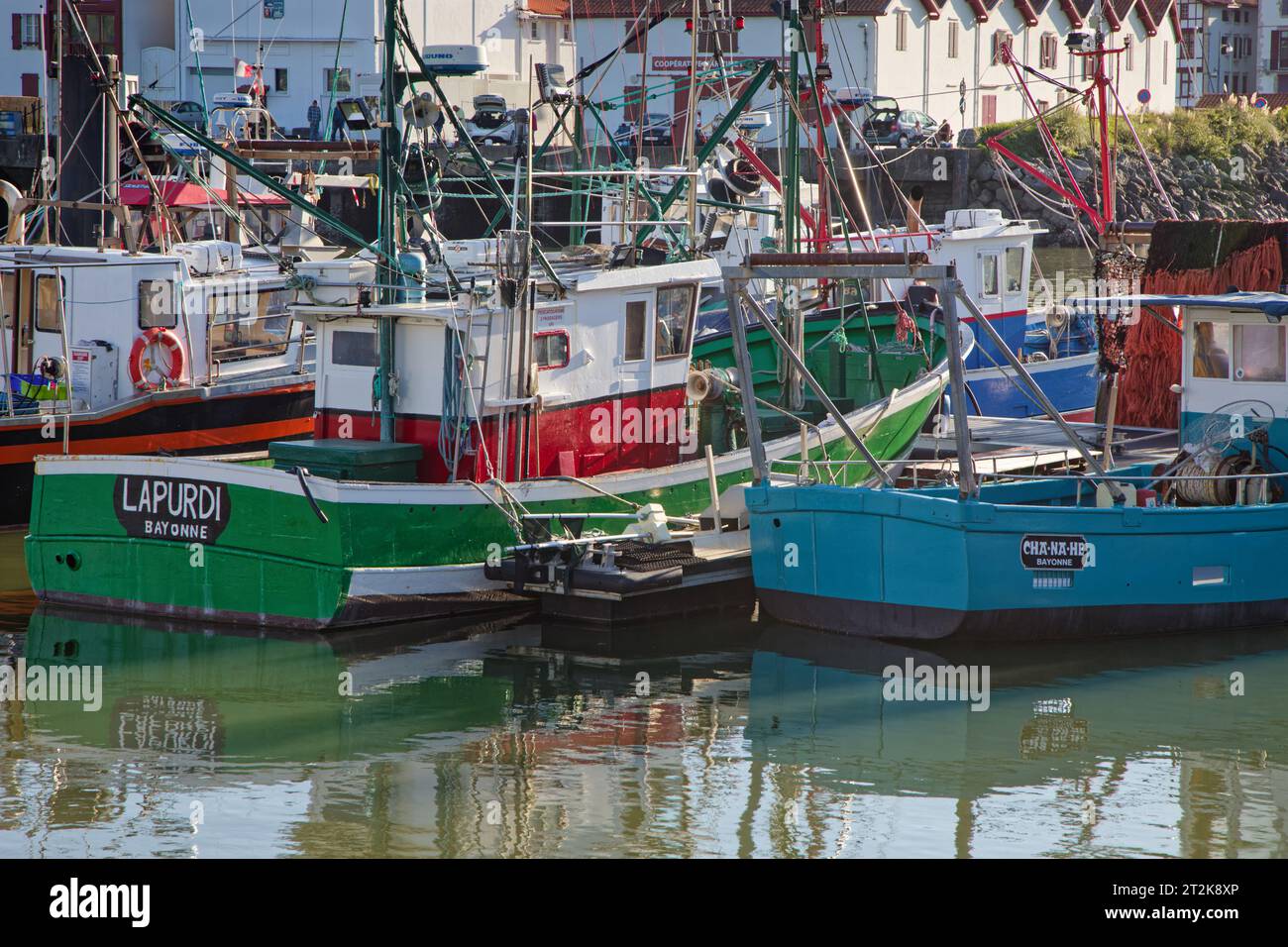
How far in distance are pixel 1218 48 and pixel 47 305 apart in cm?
6428

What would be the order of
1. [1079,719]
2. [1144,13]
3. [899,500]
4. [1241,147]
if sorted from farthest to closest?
[1144,13] → [1241,147] → [899,500] → [1079,719]

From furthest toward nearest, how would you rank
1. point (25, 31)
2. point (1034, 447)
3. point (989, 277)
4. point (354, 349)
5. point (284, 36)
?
point (25, 31), point (284, 36), point (989, 277), point (1034, 447), point (354, 349)

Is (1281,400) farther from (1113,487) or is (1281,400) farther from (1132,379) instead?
(1132,379)

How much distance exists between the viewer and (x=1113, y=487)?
13039 mm

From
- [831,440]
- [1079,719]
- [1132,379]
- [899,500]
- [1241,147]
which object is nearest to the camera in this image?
[1079,719]

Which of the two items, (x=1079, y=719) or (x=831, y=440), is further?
(x=831, y=440)

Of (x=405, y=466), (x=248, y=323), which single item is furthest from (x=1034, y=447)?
(x=248, y=323)

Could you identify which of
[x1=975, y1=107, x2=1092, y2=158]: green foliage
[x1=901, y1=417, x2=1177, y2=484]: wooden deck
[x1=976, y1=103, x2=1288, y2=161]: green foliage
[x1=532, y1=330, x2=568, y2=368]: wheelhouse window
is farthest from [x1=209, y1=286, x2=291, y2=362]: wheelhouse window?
[x1=976, y1=103, x2=1288, y2=161]: green foliage

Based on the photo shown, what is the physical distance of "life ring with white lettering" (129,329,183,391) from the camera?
1727 centimetres

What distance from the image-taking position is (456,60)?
13.2 m

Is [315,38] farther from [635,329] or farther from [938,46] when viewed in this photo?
[635,329]

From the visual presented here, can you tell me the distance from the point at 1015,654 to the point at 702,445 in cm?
418

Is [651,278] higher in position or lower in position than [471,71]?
lower

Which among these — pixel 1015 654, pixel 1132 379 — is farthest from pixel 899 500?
pixel 1132 379
